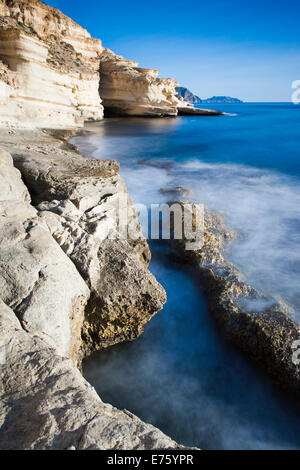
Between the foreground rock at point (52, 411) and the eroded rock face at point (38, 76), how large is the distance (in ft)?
32.9

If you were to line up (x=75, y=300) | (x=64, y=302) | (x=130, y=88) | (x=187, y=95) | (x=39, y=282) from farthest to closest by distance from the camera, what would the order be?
1. (x=187, y=95)
2. (x=130, y=88)
3. (x=75, y=300)
4. (x=64, y=302)
5. (x=39, y=282)

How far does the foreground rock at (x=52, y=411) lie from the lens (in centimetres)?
142

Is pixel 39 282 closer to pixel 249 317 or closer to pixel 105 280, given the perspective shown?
pixel 105 280

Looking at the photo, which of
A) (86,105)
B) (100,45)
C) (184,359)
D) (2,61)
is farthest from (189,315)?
(100,45)

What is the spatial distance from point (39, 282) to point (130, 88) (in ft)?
95.1

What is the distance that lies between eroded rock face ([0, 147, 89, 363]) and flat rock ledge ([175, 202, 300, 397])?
6.29ft

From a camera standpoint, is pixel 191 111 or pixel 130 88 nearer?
pixel 130 88

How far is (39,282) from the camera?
7.77 ft

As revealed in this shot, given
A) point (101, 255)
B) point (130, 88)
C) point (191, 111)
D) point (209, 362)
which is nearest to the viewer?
point (101, 255)

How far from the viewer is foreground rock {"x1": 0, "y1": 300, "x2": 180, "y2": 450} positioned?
4.67 feet

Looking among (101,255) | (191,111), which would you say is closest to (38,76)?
(101,255)

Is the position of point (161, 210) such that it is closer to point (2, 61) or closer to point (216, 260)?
point (216, 260)

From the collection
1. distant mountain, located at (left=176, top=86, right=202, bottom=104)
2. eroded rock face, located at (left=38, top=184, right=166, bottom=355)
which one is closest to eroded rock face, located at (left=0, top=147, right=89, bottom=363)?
eroded rock face, located at (left=38, top=184, right=166, bottom=355)

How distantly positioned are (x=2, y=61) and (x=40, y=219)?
1283cm
